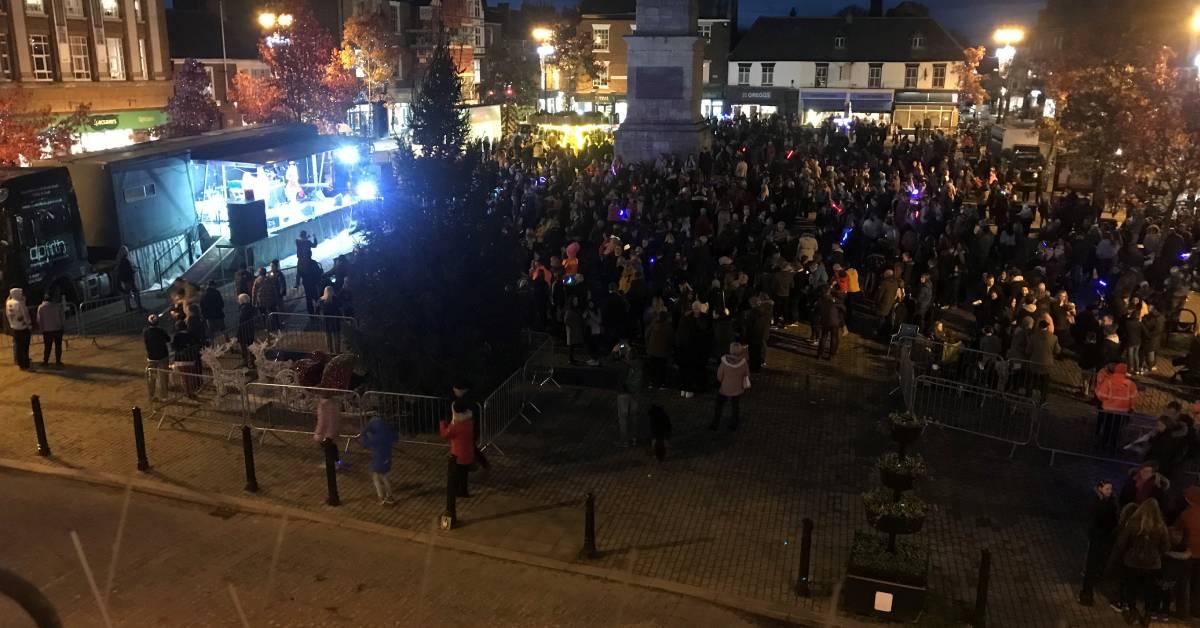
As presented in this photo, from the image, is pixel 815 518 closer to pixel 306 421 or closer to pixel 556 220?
pixel 306 421

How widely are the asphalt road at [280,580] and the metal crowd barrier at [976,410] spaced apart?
6.15m

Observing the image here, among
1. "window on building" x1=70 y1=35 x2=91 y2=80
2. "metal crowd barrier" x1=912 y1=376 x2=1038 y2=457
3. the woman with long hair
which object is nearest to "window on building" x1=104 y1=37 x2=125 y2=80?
"window on building" x1=70 y1=35 x2=91 y2=80

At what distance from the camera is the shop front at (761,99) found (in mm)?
65938

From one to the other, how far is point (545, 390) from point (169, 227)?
14.0 meters

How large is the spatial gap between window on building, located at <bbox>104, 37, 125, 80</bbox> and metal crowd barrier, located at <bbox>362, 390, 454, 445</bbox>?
38694 millimetres

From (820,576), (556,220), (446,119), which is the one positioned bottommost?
(820,576)

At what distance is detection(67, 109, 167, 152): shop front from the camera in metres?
41.0

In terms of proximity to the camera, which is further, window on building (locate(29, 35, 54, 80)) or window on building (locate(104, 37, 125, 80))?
window on building (locate(104, 37, 125, 80))

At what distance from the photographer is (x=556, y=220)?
70.0 ft

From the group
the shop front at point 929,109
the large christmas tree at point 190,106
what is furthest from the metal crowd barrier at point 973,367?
the shop front at point 929,109

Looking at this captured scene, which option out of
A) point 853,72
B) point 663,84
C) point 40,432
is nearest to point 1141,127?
point 663,84

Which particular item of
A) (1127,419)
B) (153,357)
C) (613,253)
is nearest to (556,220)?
(613,253)

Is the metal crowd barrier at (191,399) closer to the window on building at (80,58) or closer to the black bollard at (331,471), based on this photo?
the black bollard at (331,471)

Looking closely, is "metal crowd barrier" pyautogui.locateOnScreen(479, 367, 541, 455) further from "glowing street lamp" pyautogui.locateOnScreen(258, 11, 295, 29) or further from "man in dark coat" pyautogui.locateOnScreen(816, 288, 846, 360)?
"glowing street lamp" pyautogui.locateOnScreen(258, 11, 295, 29)
